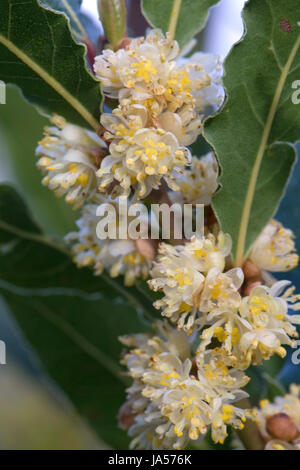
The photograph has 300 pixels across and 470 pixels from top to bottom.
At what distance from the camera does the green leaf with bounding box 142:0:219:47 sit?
51.5 inches

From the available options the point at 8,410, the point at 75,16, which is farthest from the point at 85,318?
the point at 8,410

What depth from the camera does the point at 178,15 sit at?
4.34 ft

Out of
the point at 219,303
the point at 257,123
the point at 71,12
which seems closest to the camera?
the point at 219,303

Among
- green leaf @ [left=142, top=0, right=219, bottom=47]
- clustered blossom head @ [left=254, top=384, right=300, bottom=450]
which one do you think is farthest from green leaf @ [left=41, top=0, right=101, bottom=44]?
clustered blossom head @ [left=254, top=384, right=300, bottom=450]

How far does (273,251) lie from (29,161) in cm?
125

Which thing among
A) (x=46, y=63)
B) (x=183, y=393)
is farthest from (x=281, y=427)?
(x=46, y=63)

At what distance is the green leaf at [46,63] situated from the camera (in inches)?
45.4

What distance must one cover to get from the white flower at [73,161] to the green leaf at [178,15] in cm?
31

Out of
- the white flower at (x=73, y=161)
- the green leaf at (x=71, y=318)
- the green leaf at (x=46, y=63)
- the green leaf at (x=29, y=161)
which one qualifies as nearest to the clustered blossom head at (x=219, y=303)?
the white flower at (x=73, y=161)

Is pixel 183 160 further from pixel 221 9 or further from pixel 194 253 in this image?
pixel 221 9

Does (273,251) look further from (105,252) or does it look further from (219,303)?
(105,252)

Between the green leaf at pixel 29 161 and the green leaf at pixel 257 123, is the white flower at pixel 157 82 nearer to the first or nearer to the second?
the green leaf at pixel 257 123

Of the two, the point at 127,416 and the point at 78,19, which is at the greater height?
the point at 78,19

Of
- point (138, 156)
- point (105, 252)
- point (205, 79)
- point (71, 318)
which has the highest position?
point (205, 79)
